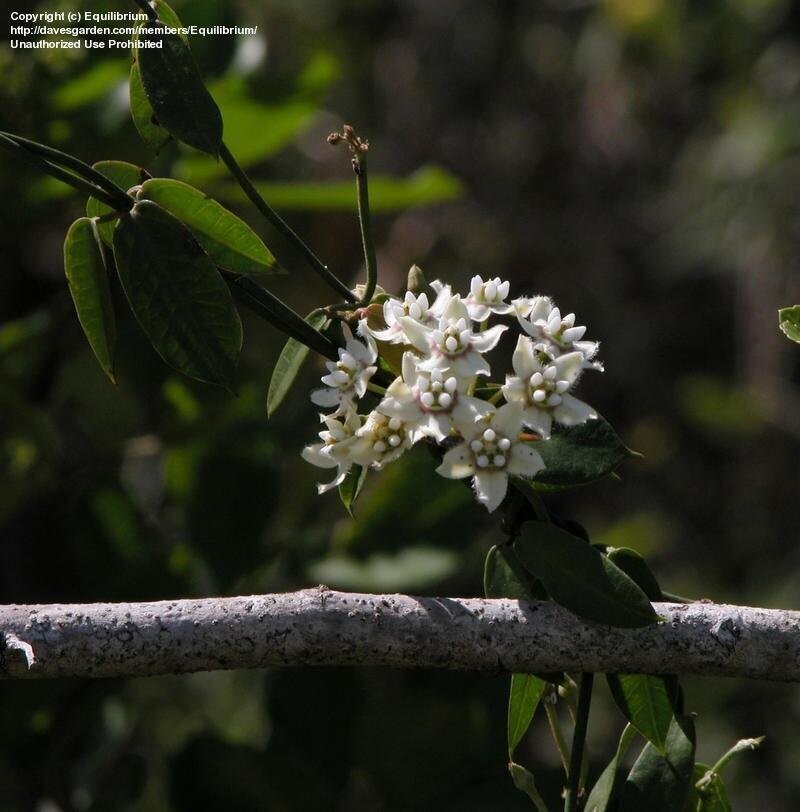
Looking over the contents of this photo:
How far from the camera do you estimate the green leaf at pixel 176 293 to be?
967mm

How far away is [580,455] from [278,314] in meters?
0.28

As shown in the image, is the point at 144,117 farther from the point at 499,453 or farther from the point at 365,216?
the point at 499,453

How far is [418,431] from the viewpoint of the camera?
0.94m

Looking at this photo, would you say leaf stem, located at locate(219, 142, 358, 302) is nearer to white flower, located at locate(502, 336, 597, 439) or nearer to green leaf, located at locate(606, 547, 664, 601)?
white flower, located at locate(502, 336, 597, 439)

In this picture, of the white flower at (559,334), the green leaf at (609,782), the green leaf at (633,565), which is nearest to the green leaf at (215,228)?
the white flower at (559,334)

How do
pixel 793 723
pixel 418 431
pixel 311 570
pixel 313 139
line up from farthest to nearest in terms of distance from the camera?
pixel 313 139 < pixel 793 723 < pixel 311 570 < pixel 418 431

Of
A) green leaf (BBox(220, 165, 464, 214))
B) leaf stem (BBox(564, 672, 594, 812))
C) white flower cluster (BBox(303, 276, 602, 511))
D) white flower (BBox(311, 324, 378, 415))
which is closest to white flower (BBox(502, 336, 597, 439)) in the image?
white flower cluster (BBox(303, 276, 602, 511))

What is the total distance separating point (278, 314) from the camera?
990 mm

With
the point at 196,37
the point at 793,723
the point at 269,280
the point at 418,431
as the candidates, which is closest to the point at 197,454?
the point at 196,37

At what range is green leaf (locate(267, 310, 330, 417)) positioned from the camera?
1.03 metres

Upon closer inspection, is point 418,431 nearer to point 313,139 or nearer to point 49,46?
point 49,46

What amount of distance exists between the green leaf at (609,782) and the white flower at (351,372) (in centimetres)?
37

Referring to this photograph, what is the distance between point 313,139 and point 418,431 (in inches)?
152

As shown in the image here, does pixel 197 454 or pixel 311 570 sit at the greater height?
pixel 197 454
